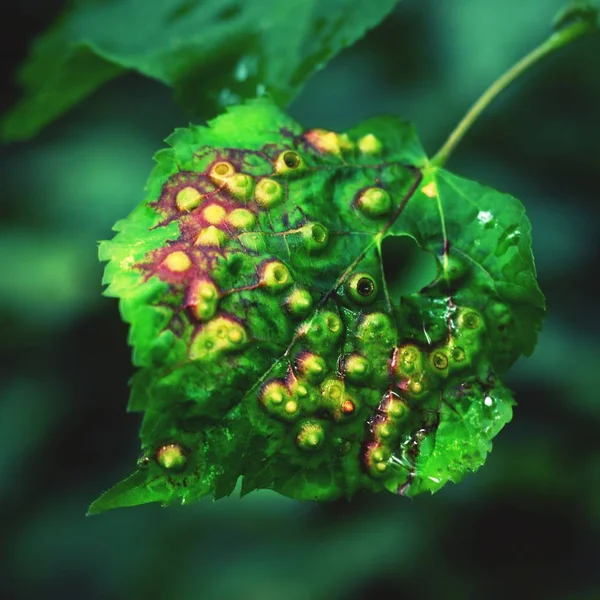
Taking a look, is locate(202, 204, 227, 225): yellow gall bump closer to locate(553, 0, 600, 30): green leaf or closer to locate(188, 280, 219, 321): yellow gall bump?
locate(188, 280, 219, 321): yellow gall bump

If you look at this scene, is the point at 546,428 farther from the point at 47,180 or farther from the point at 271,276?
the point at 47,180

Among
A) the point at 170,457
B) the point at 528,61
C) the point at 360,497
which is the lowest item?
the point at 360,497

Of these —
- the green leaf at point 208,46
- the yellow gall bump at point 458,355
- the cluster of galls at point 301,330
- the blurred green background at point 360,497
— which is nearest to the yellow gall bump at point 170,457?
the cluster of galls at point 301,330

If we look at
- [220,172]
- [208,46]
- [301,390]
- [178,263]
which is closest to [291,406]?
[301,390]

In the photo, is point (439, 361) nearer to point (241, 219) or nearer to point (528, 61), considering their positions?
point (241, 219)

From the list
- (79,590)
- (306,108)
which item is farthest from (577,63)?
(79,590)

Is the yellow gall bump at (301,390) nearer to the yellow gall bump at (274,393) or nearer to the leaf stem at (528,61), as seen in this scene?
the yellow gall bump at (274,393)

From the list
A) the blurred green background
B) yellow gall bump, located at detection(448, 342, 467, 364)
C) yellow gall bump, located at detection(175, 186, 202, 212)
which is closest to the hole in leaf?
yellow gall bump, located at detection(448, 342, 467, 364)
